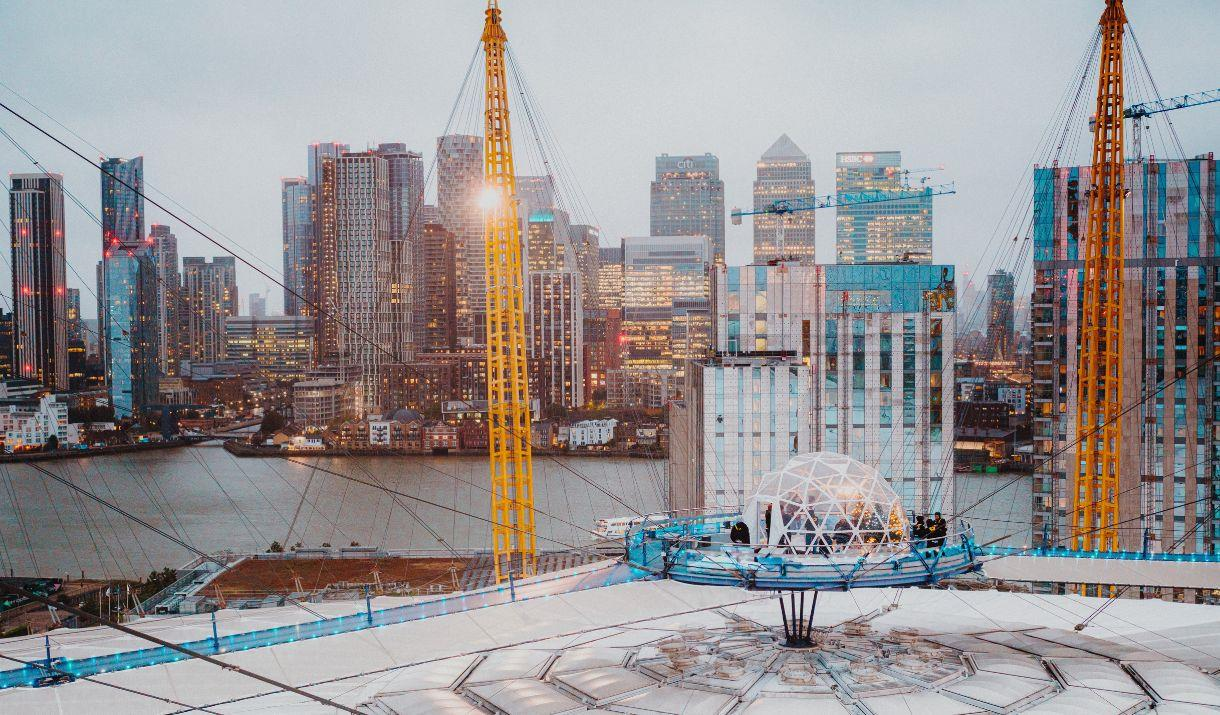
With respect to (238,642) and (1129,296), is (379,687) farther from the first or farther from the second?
(1129,296)

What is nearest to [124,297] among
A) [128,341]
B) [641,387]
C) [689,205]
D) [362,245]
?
[128,341]

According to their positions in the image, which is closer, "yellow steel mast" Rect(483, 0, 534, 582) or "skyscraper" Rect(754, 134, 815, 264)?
"yellow steel mast" Rect(483, 0, 534, 582)

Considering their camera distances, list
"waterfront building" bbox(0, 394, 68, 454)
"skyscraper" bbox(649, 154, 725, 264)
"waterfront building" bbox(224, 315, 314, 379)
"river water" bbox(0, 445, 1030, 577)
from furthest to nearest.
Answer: "skyscraper" bbox(649, 154, 725, 264)
"waterfront building" bbox(224, 315, 314, 379)
"waterfront building" bbox(0, 394, 68, 454)
"river water" bbox(0, 445, 1030, 577)

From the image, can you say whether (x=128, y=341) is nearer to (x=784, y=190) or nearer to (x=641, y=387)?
(x=641, y=387)

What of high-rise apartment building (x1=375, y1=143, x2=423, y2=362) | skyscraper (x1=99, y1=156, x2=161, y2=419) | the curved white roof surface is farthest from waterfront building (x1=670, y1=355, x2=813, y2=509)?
high-rise apartment building (x1=375, y1=143, x2=423, y2=362)

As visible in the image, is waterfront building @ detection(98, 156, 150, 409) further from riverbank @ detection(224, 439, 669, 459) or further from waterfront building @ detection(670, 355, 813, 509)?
waterfront building @ detection(670, 355, 813, 509)

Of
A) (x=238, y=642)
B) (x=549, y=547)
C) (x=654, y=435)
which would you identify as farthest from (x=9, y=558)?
(x=654, y=435)
